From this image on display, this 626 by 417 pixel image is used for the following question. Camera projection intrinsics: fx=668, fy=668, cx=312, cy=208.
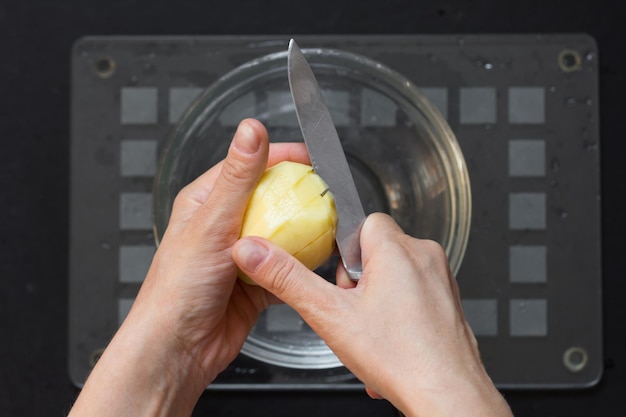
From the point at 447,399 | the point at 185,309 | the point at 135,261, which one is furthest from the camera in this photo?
the point at 135,261

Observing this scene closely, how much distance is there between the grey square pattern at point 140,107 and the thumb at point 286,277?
379 millimetres

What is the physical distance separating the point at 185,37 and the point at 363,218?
0.42 meters

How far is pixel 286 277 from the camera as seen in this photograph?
63 cm

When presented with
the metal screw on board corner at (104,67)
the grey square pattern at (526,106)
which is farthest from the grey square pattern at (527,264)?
the metal screw on board corner at (104,67)

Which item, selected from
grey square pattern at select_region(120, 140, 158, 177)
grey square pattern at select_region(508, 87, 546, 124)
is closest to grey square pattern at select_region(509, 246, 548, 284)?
grey square pattern at select_region(508, 87, 546, 124)

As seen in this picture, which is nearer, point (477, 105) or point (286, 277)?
point (286, 277)

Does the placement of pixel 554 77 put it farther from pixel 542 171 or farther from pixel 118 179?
pixel 118 179

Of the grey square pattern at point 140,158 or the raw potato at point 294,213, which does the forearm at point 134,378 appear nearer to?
the raw potato at point 294,213

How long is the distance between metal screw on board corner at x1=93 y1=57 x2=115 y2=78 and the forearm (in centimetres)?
40

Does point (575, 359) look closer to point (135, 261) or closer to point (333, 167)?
point (333, 167)

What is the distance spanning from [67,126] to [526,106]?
2.19 feet

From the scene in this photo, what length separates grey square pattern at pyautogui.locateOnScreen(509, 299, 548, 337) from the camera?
3.12 feet

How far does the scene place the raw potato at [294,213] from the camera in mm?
683

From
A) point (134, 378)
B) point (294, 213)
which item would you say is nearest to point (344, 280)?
point (294, 213)
